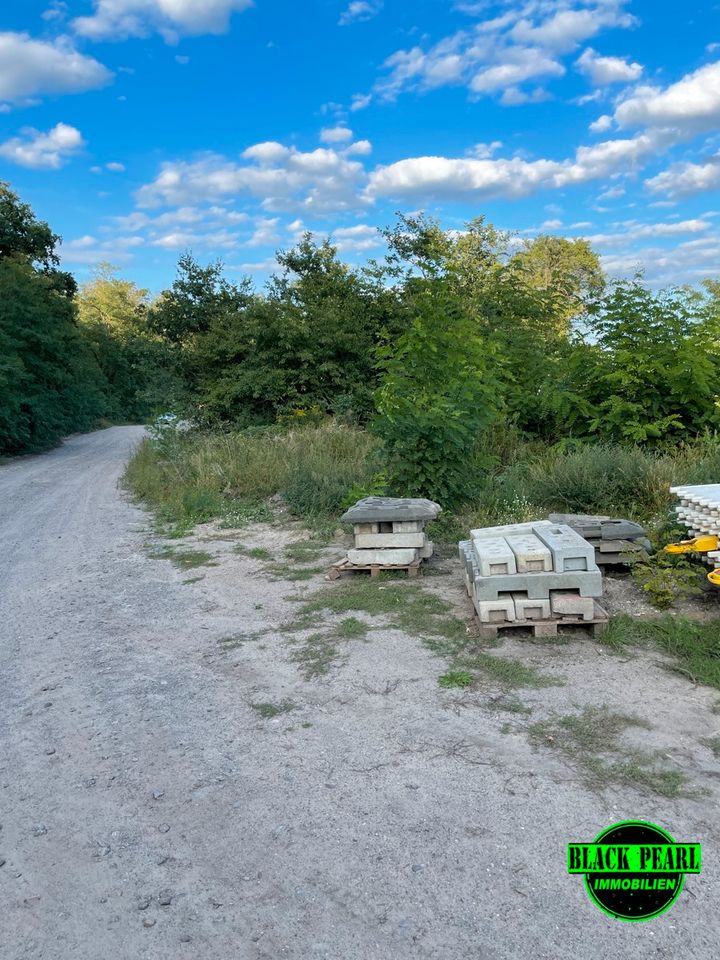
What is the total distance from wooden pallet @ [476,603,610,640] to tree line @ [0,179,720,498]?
3.26 metres

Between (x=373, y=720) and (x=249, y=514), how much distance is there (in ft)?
20.6

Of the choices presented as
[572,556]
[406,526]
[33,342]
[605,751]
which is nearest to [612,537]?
[572,556]

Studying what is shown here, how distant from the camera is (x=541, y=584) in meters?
4.91

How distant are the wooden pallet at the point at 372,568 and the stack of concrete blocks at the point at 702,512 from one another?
2511 millimetres

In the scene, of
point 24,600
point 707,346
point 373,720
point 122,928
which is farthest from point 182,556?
point 707,346

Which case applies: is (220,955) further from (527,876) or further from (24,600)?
(24,600)

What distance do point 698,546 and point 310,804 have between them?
12.8 ft

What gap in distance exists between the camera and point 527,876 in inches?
102

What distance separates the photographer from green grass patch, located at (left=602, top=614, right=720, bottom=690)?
14.0 ft

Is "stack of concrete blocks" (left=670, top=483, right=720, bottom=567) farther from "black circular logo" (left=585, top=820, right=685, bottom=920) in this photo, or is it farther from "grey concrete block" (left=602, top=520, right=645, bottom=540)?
"black circular logo" (left=585, top=820, right=685, bottom=920)

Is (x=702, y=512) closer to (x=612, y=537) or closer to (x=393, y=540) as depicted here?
(x=612, y=537)

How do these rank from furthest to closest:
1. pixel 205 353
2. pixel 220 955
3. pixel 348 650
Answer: pixel 205 353 → pixel 348 650 → pixel 220 955

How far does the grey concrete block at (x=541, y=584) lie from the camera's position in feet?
16.0

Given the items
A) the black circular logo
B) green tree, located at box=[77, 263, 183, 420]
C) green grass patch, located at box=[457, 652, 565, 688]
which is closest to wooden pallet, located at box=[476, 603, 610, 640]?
green grass patch, located at box=[457, 652, 565, 688]
